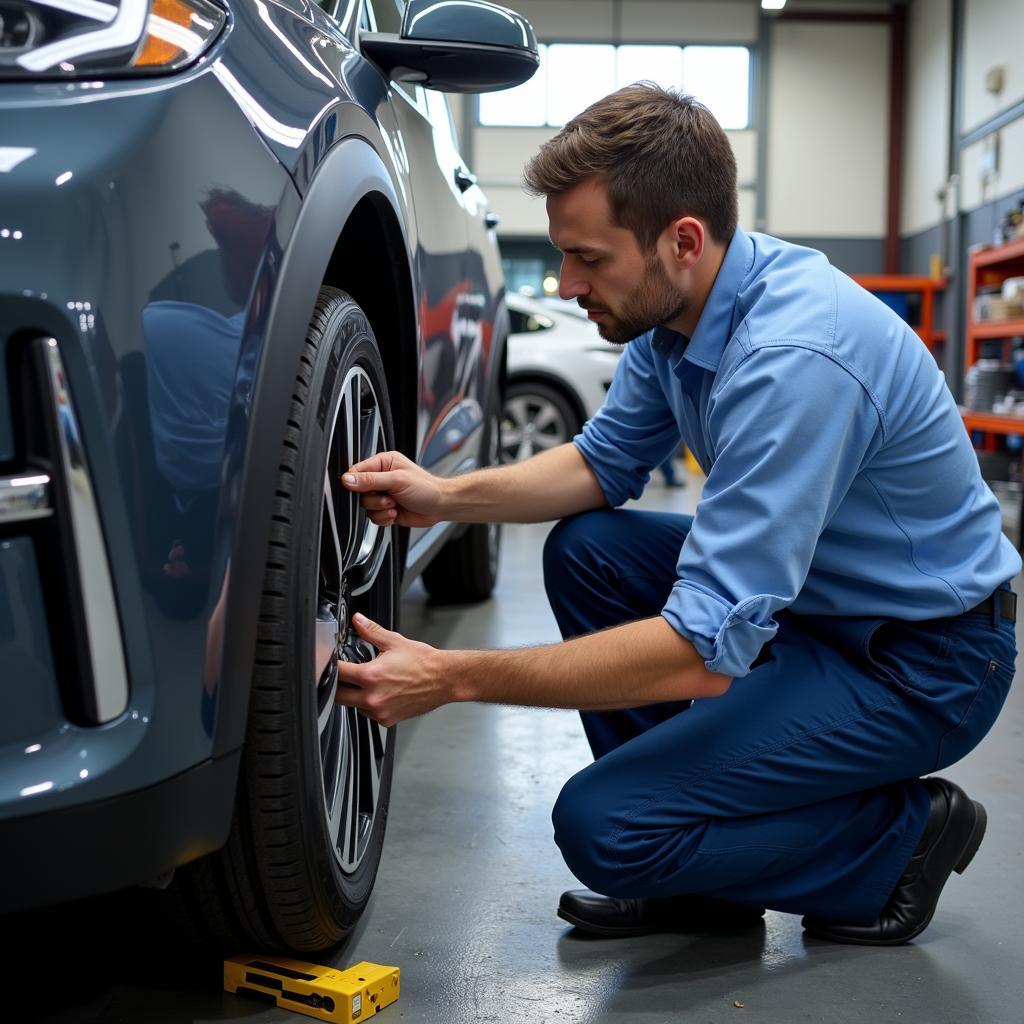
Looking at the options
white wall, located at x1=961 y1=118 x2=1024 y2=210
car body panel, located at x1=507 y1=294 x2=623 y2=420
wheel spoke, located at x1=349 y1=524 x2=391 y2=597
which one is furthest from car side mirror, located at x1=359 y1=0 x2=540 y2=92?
white wall, located at x1=961 y1=118 x2=1024 y2=210

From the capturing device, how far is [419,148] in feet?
6.36

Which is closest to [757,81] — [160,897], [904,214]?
[904,214]

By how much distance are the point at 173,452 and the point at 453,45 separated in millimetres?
938

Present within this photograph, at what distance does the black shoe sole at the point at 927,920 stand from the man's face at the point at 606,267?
30.8 inches

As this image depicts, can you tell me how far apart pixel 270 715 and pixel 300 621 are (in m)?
0.09

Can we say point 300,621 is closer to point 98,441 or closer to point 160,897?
point 98,441

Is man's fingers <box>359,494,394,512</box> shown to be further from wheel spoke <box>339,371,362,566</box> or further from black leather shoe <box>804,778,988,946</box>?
black leather shoe <box>804,778,988,946</box>

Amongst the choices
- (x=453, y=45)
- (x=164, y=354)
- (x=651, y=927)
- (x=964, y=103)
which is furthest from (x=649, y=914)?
(x=964, y=103)

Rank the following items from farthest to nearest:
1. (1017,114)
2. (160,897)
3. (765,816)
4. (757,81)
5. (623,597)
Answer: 1. (757,81)
2. (1017,114)
3. (623,597)
4. (765,816)
5. (160,897)

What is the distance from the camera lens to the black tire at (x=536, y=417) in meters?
7.29

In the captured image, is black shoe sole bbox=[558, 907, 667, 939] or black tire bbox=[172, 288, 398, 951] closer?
black tire bbox=[172, 288, 398, 951]

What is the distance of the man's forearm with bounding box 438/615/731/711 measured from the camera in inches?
54.6

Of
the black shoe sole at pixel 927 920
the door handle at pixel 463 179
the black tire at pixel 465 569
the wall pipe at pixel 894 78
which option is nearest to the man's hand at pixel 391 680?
the black shoe sole at pixel 927 920

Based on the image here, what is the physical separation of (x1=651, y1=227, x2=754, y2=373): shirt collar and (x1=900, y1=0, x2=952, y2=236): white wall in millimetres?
13929
